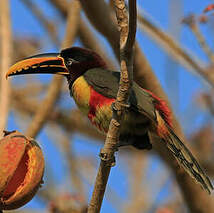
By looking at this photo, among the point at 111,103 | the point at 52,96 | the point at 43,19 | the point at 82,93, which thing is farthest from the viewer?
the point at 43,19

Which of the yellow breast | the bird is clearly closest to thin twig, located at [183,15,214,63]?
the bird

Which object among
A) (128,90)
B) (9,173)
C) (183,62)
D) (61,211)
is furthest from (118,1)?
(183,62)

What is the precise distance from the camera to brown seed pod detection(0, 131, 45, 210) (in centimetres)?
193

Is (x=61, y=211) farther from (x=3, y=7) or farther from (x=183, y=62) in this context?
(x=183, y=62)

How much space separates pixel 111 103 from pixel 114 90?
0.32 ft

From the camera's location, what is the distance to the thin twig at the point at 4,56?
251 cm

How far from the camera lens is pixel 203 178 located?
253 centimetres

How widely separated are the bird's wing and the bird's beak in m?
0.18

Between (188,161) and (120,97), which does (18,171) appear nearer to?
(120,97)

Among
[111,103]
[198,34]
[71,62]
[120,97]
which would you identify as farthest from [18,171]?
[198,34]

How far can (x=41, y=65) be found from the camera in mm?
2852

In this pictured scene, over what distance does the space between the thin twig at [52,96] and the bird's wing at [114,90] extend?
34cm

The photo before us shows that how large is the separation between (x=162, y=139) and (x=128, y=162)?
4.09m

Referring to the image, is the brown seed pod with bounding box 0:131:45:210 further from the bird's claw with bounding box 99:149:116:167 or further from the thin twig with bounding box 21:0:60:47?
the thin twig with bounding box 21:0:60:47
